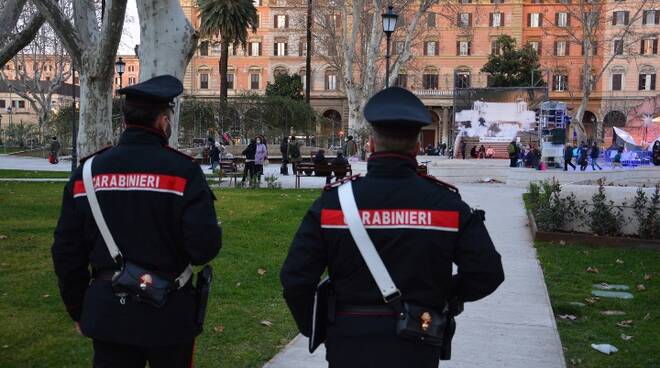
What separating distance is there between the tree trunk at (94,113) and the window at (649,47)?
7246 cm

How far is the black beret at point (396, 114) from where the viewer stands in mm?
2941

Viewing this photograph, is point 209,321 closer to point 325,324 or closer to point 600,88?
point 325,324

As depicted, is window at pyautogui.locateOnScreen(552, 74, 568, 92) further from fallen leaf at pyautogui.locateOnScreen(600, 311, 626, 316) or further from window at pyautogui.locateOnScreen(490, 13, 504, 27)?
fallen leaf at pyautogui.locateOnScreen(600, 311, 626, 316)

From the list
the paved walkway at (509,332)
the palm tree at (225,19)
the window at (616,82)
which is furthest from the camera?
the window at (616,82)

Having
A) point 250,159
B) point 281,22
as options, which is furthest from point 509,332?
point 281,22

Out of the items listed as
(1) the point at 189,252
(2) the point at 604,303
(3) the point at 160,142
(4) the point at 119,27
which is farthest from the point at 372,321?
(4) the point at 119,27

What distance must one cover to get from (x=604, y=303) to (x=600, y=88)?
2853 inches

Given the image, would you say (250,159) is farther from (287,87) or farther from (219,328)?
(287,87)

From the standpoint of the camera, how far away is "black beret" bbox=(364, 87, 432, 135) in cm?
294

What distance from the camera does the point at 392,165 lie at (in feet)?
9.66

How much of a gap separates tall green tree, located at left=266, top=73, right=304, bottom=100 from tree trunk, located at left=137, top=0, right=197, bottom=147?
61.4m

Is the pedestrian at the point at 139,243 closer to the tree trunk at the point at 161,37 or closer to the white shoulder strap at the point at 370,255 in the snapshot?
the white shoulder strap at the point at 370,255

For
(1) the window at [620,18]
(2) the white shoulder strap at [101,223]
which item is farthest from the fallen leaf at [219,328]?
(1) the window at [620,18]

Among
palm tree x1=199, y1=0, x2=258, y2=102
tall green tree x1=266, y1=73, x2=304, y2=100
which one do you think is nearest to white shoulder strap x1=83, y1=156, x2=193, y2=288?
palm tree x1=199, y1=0, x2=258, y2=102
